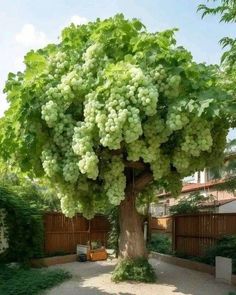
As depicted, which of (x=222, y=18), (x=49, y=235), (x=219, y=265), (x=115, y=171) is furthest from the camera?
(x=49, y=235)

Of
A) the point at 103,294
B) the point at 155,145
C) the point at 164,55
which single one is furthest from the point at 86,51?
the point at 103,294

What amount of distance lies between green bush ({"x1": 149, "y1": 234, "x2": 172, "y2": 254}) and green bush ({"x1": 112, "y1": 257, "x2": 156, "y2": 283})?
6768mm

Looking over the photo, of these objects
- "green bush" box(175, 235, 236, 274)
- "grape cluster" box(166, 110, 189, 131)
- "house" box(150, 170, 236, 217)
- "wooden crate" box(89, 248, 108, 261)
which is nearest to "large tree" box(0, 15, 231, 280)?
"grape cluster" box(166, 110, 189, 131)

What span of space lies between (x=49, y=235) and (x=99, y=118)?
10.6 m

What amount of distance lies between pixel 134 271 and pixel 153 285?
2.18 feet

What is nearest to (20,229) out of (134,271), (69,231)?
(69,231)

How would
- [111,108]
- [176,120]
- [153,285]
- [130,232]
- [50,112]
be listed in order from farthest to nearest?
1. [130,232]
2. [153,285]
3. [50,112]
4. [176,120]
5. [111,108]

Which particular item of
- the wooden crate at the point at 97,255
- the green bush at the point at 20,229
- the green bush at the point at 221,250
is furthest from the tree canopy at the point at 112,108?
the wooden crate at the point at 97,255

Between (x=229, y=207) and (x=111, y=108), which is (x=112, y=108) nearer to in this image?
(x=111, y=108)

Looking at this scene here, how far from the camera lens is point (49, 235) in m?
19.4

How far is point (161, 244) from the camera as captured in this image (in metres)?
21.8

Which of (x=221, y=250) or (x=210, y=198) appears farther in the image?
(x=210, y=198)

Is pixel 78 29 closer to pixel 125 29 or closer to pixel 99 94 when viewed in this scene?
pixel 125 29

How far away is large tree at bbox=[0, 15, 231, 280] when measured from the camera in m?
10.2
